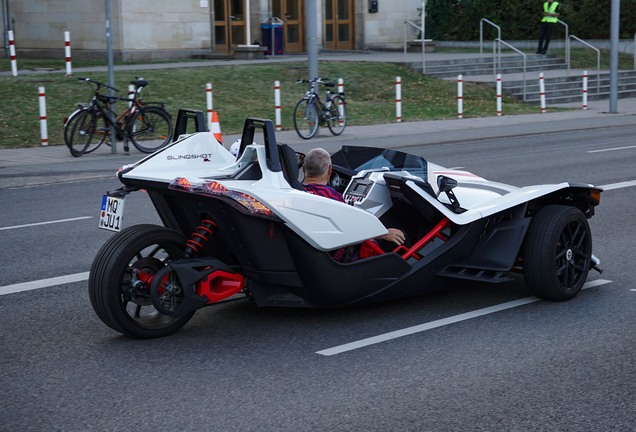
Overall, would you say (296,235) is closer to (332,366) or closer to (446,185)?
(332,366)

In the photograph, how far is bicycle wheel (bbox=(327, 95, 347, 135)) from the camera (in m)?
18.2

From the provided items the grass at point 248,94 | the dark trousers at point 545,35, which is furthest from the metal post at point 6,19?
the dark trousers at point 545,35

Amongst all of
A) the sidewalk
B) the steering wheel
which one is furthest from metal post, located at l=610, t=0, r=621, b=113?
the steering wheel

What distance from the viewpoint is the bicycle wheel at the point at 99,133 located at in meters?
15.1

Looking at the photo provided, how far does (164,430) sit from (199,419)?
19 centimetres

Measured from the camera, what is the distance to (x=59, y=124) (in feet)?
60.2

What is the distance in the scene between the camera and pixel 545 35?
32.8 meters

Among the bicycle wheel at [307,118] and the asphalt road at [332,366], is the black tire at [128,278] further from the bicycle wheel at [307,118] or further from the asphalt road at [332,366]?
the bicycle wheel at [307,118]

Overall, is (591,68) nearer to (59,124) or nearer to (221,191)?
(59,124)

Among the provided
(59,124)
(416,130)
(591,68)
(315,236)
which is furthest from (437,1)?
(315,236)

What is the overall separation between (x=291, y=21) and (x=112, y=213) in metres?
31.2

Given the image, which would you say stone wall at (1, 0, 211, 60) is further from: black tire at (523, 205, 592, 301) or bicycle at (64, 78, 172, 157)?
black tire at (523, 205, 592, 301)

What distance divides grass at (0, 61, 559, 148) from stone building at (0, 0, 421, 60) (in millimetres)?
4571

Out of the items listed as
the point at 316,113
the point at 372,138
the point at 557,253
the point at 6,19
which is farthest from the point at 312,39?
the point at 6,19
